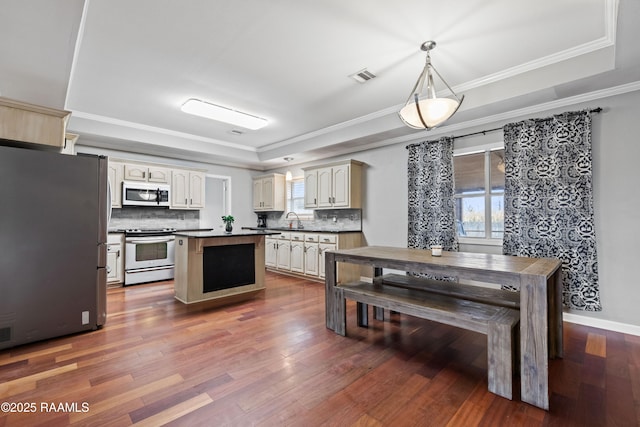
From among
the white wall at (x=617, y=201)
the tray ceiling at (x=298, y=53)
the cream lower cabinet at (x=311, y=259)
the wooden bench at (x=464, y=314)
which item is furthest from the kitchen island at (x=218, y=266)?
the white wall at (x=617, y=201)

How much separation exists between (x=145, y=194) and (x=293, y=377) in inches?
183

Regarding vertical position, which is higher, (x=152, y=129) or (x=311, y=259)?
(x=152, y=129)

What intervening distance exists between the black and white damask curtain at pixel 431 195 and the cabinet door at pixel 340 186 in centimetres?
111

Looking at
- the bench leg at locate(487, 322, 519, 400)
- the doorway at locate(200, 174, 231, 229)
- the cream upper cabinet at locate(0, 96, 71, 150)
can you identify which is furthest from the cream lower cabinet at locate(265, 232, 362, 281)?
the cream upper cabinet at locate(0, 96, 71, 150)

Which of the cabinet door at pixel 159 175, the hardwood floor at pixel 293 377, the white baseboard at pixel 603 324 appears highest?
the cabinet door at pixel 159 175

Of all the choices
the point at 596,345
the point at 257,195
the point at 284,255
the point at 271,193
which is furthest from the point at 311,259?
the point at 596,345

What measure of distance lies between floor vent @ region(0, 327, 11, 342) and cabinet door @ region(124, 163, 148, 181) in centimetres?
321

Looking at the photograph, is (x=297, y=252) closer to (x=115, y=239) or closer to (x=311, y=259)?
(x=311, y=259)

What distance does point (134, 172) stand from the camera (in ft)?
17.1

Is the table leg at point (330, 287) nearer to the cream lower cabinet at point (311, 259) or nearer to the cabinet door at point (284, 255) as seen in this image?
the cream lower cabinet at point (311, 259)

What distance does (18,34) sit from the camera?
226 cm

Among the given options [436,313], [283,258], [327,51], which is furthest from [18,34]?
[283,258]

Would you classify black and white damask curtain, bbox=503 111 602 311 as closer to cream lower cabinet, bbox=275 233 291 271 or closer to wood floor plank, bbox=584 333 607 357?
wood floor plank, bbox=584 333 607 357

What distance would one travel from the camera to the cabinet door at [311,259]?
5238mm
